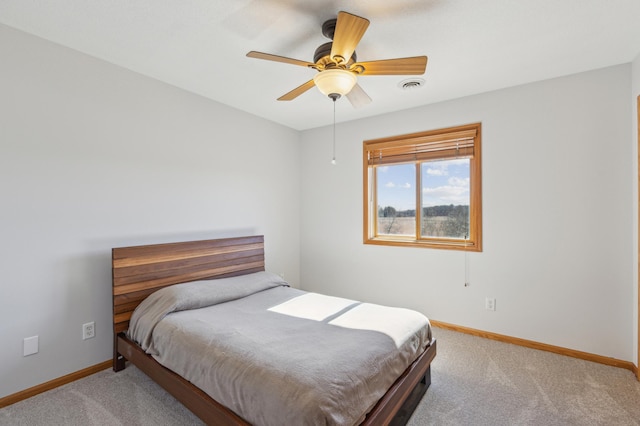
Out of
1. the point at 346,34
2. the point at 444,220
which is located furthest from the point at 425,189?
the point at 346,34

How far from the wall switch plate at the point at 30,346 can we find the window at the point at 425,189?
3.13 m

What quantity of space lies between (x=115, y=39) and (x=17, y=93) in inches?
28.8

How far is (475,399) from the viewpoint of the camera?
205cm

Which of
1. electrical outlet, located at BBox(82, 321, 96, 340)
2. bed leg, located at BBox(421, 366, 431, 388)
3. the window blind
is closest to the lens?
bed leg, located at BBox(421, 366, 431, 388)

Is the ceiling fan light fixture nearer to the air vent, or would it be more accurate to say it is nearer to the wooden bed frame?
the air vent

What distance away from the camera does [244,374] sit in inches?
59.9

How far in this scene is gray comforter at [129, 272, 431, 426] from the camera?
1.37m

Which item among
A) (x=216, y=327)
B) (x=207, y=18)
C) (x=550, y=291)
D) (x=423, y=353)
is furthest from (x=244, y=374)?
(x=550, y=291)

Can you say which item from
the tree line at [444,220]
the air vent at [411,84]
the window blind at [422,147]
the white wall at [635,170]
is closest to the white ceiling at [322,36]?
the air vent at [411,84]

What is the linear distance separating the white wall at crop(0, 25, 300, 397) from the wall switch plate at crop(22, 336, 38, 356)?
25 mm

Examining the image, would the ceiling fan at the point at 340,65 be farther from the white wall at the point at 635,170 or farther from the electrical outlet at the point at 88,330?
the electrical outlet at the point at 88,330

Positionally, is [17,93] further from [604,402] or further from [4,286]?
[604,402]

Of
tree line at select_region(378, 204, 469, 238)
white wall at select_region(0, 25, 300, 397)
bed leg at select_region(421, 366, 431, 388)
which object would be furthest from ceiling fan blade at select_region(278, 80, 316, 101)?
bed leg at select_region(421, 366, 431, 388)

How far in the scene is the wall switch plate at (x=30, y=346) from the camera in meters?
2.06
